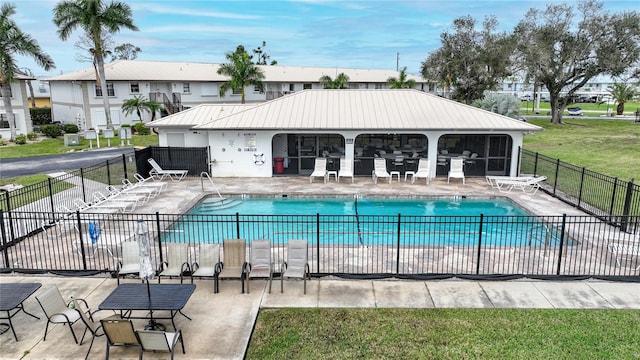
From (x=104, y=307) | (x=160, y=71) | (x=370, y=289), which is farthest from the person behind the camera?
(x=160, y=71)

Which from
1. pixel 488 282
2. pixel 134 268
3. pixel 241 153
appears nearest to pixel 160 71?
pixel 241 153

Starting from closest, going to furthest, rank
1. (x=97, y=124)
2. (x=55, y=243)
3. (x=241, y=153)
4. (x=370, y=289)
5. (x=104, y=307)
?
(x=104, y=307) < (x=370, y=289) < (x=55, y=243) < (x=241, y=153) < (x=97, y=124)

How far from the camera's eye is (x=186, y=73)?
48.2 meters

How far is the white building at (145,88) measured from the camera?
42250mm

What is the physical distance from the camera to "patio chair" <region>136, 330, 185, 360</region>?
7.15m

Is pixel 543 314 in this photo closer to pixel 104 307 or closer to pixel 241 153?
pixel 104 307

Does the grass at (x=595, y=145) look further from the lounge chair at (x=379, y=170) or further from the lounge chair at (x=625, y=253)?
the lounge chair at (x=625, y=253)

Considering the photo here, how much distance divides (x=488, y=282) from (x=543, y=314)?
5.49ft

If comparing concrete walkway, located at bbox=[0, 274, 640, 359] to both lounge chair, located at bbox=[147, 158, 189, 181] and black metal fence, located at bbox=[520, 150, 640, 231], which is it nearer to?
black metal fence, located at bbox=[520, 150, 640, 231]

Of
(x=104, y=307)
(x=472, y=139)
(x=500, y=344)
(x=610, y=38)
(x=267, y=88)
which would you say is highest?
(x=610, y=38)

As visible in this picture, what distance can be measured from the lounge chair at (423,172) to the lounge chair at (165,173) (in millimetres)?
11453

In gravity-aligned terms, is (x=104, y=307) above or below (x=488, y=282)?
above

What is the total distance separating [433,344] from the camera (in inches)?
315

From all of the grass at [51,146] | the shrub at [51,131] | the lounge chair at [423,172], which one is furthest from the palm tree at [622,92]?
the shrub at [51,131]
